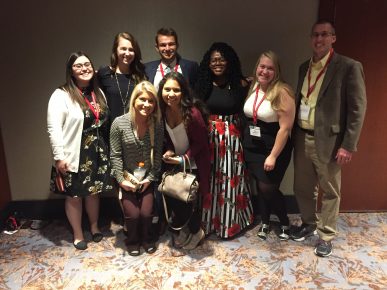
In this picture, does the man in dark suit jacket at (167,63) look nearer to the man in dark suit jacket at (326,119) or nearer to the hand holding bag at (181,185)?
the hand holding bag at (181,185)

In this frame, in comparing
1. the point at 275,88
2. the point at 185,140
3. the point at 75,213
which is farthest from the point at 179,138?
the point at 75,213

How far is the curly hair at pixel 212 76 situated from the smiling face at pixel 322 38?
1.81 feet

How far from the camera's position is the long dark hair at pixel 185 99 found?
7.65 feet

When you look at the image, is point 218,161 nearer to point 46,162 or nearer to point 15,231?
point 46,162

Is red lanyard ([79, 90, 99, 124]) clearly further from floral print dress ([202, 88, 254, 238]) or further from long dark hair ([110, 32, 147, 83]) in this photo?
floral print dress ([202, 88, 254, 238])

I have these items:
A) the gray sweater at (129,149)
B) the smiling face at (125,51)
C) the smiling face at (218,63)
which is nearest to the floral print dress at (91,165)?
the gray sweater at (129,149)

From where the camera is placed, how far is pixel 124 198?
8.41 ft

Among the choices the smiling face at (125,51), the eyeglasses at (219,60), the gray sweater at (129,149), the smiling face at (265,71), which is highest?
the smiling face at (125,51)

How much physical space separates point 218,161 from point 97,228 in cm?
113

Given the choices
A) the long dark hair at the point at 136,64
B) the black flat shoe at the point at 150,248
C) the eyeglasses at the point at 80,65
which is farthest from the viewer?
the black flat shoe at the point at 150,248

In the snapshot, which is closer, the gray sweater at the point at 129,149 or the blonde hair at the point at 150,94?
the blonde hair at the point at 150,94

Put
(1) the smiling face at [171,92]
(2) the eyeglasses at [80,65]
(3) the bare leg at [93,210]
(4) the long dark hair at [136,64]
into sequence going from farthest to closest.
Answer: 1. (3) the bare leg at [93,210]
2. (4) the long dark hair at [136,64]
3. (2) the eyeglasses at [80,65]
4. (1) the smiling face at [171,92]

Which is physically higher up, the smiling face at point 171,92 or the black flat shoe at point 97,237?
the smiling face at point 171,92

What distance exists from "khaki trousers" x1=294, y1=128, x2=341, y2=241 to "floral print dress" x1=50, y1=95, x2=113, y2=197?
1429 millimetres
